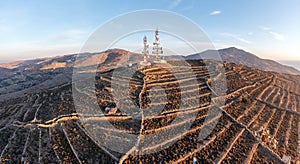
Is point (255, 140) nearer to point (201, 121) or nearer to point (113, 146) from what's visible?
point (201, 121)

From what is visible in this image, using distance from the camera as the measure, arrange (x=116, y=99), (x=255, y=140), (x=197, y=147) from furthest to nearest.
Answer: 1. (x=116, y=99)
2. (x=255, y=140)
3. (x=197, y=147)

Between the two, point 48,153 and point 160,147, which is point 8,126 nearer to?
point 48,153

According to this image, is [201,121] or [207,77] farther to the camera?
[207,77]

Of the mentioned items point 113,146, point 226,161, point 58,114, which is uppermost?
point 58,114

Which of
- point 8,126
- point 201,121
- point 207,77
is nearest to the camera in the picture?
point 8,126

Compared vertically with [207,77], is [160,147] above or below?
below

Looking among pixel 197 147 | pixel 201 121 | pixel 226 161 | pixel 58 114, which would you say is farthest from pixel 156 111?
pixel 58 114

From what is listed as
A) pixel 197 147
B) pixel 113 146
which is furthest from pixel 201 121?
pixel 113 146
